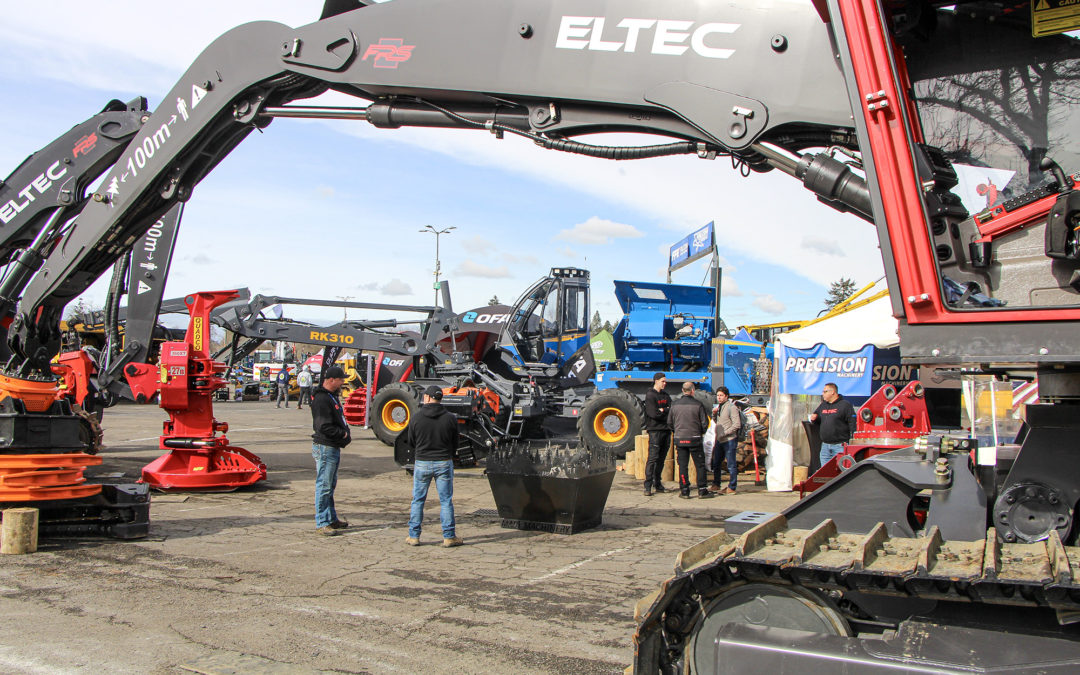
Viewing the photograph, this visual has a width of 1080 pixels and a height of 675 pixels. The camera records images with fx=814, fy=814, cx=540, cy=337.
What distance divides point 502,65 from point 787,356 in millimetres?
9283

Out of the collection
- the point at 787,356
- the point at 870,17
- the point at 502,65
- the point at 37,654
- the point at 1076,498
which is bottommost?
the point at 37,654

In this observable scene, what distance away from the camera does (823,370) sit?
12.6m

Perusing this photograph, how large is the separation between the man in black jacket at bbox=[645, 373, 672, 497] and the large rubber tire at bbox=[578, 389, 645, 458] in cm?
330

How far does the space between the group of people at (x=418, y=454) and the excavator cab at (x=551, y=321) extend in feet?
28.3

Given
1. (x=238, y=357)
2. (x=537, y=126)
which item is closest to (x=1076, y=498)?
(x=537, y=126)

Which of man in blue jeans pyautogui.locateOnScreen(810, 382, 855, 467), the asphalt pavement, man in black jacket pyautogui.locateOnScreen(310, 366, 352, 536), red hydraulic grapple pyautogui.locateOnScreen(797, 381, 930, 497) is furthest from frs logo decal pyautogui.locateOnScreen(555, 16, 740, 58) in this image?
man in blue jeans pyautogui.locateOnScreen(810, 382, 855, 467)

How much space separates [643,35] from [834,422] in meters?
7.95

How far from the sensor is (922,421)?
9500mm

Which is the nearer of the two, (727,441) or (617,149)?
(617,149)

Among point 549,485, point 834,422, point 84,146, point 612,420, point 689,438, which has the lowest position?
point 549,485

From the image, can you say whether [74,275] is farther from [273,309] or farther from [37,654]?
[273,309]

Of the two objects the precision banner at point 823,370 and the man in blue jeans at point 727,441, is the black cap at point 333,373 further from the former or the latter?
the precision banner at point 823,370

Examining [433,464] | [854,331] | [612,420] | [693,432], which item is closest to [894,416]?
[693,432]

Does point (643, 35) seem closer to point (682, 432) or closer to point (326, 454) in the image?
point (326, 454)
